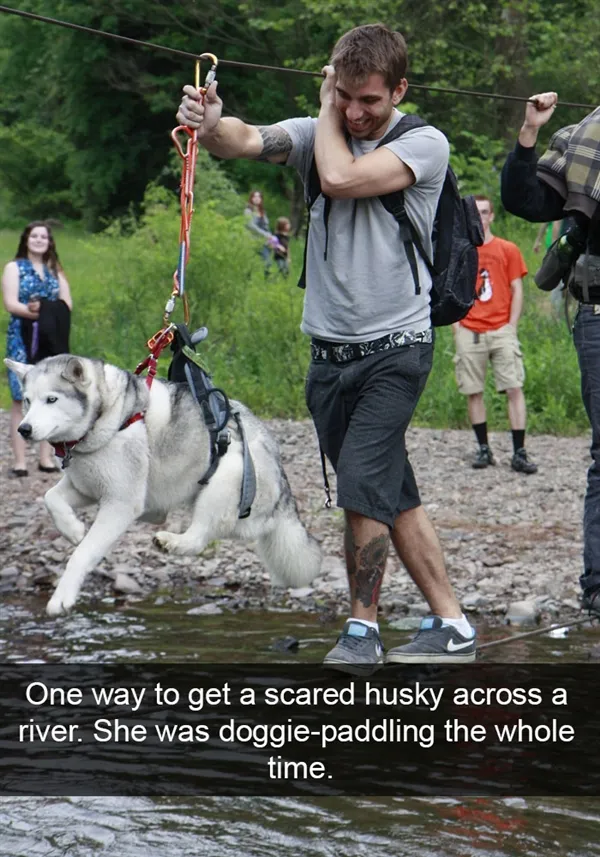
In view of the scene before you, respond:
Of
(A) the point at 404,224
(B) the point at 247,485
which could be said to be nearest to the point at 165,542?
(B) the point at 247,485

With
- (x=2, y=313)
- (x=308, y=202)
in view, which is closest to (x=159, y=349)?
(x=308, y=202)

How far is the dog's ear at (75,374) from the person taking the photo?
5.70 metres

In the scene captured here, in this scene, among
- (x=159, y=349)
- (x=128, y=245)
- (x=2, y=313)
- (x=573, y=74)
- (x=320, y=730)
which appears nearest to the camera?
(x=159, y=349)

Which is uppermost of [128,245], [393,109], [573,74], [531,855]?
[573,74]

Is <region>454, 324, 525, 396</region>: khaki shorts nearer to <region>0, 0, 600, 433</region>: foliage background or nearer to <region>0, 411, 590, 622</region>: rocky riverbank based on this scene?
<region>0, 411, 590, 622</region>: rocky riverbank

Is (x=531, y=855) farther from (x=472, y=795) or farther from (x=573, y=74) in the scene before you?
(x=573, y=74)

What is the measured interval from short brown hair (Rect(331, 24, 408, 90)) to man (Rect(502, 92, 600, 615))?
0.71 m

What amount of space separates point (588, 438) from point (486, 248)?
356cm

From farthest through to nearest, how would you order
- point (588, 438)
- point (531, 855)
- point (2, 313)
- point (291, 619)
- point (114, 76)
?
point (114, 76) → point (2, 313) → point (588, 438) → point (291, 619) → point (531, 855)

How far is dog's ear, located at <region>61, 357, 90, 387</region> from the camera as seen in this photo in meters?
5.70

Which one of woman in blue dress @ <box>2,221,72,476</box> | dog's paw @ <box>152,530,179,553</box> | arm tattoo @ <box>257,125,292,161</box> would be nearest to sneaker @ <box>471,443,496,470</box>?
woman in blue dress @ <box>2,221,72,476</box>

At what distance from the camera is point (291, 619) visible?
8.49 m

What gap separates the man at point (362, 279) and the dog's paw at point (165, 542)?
73 centimetres

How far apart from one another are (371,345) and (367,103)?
0.90 meters
